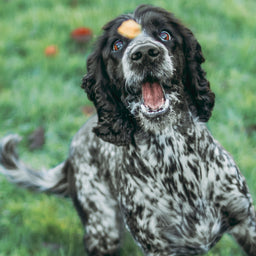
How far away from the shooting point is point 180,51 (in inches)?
102

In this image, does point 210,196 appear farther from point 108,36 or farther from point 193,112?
point 108,36

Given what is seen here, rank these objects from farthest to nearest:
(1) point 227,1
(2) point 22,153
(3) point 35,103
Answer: (1) point 227,1
(3) point 35,103
(2) point 22,153

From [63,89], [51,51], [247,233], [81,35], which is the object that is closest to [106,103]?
[247,233]

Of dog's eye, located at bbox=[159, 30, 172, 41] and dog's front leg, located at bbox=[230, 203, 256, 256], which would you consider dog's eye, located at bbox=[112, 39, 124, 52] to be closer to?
dog's eye, located at bbox=[159, 30, 172, 41]

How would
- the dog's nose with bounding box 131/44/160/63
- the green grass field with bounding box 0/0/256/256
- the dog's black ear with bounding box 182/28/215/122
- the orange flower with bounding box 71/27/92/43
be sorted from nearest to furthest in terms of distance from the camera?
the dog's nose with bounding box 131/44/160/63 → the dog's black ear with bounding box 182/28/215/122 → the green grass field with bounding box 0/0/256/256 → the orange flower with bounding box 71/27/92/43

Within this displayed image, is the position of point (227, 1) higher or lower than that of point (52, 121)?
higher

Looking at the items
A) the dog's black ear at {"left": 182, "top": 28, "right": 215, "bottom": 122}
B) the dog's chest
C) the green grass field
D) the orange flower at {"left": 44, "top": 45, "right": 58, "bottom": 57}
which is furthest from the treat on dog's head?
the orange flower at {"left": 44, "top": 45, "right": 58, "bottom": 57}

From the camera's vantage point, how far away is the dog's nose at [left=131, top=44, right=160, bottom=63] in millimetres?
2316

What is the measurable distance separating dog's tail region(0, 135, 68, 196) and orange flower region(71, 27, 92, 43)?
6.58ft

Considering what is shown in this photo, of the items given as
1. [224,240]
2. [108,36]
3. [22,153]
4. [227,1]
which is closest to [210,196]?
[224,240]

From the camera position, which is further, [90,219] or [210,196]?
[90,219]

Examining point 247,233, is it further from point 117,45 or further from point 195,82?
point 117,45

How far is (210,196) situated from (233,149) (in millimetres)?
1303

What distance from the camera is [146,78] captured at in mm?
2443
